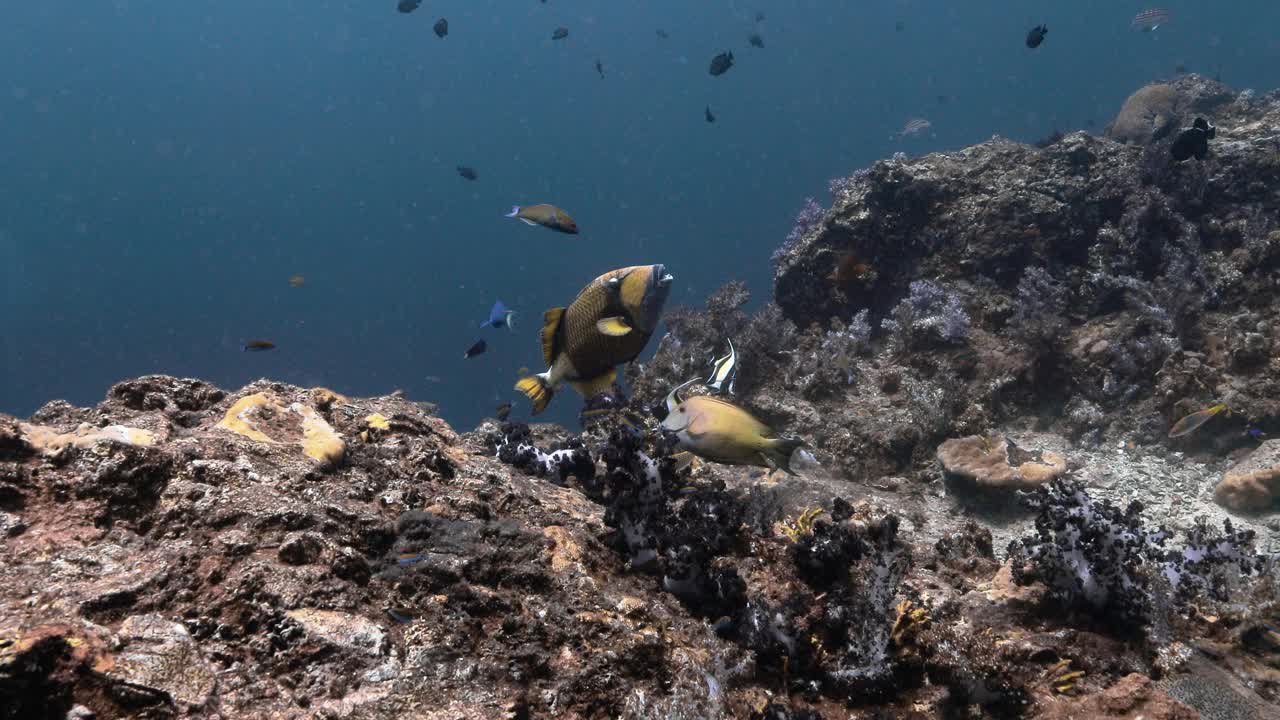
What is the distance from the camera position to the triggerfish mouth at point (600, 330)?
9.44 feet

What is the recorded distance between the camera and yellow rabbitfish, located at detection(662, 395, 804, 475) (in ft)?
9.82

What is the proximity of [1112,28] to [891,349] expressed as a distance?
6390 inches

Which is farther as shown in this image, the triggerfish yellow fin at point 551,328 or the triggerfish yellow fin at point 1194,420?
the triggerfish yellow fin at point 1194,420

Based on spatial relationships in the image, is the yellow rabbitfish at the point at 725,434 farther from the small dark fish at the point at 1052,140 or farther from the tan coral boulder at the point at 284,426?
the small dark fish at the point at 1052,140

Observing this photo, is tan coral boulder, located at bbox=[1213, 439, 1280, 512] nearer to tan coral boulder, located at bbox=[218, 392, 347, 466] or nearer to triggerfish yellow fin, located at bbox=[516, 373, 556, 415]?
triggerfish yellow fin, located at bbox=[516, 373, 556, 415]

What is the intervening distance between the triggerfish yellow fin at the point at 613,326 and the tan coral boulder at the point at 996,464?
4374 mm

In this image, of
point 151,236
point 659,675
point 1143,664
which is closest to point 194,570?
point 659,675

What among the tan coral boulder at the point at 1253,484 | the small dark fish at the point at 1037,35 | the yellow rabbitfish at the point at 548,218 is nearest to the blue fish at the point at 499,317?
the yellow rabbitfish at the point at 548,218

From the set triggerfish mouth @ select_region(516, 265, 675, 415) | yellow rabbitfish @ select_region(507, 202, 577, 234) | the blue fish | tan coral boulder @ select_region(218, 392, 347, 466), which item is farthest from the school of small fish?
the blue fish

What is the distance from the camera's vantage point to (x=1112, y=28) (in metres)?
124

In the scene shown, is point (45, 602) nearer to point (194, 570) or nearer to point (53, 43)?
point (194, 570)

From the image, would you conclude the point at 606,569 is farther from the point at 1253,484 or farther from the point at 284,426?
the point at 1253,484

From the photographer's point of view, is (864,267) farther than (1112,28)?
No

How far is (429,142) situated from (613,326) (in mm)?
137142
